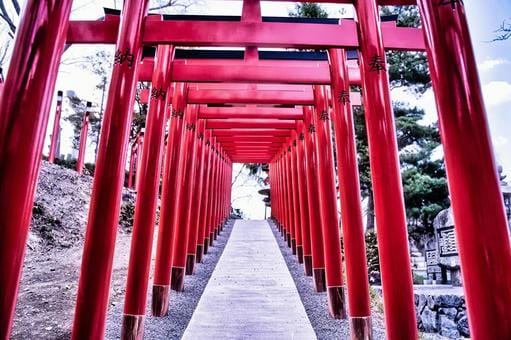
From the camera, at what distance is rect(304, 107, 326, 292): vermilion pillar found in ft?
24.1

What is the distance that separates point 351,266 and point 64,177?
1347 centimetres

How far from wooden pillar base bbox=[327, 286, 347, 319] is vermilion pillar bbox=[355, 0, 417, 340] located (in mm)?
2534

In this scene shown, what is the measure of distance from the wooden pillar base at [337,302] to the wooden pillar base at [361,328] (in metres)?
1.06

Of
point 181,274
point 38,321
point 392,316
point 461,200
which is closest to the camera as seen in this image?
point 461,200

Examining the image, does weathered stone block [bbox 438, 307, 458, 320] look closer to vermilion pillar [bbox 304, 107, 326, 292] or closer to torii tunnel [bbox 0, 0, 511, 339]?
torii tunnel [bbox 0, 0, 511, 339]

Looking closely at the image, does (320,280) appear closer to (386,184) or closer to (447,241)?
(386,184)

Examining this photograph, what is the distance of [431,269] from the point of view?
14422 millimetres

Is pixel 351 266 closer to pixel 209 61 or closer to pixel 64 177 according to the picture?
pixel 209 61

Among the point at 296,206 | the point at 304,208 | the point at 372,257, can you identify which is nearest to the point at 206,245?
the point at 296,206

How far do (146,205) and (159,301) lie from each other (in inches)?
73.4

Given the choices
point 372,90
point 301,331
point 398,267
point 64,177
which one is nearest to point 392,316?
point 398,267

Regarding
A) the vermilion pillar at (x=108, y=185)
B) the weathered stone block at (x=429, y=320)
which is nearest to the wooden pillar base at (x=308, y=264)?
the weathered stone block at (x=429, y=320)

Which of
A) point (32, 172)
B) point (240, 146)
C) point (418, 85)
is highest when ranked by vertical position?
point (418, 85)

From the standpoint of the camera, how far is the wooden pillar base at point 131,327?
4.51m
